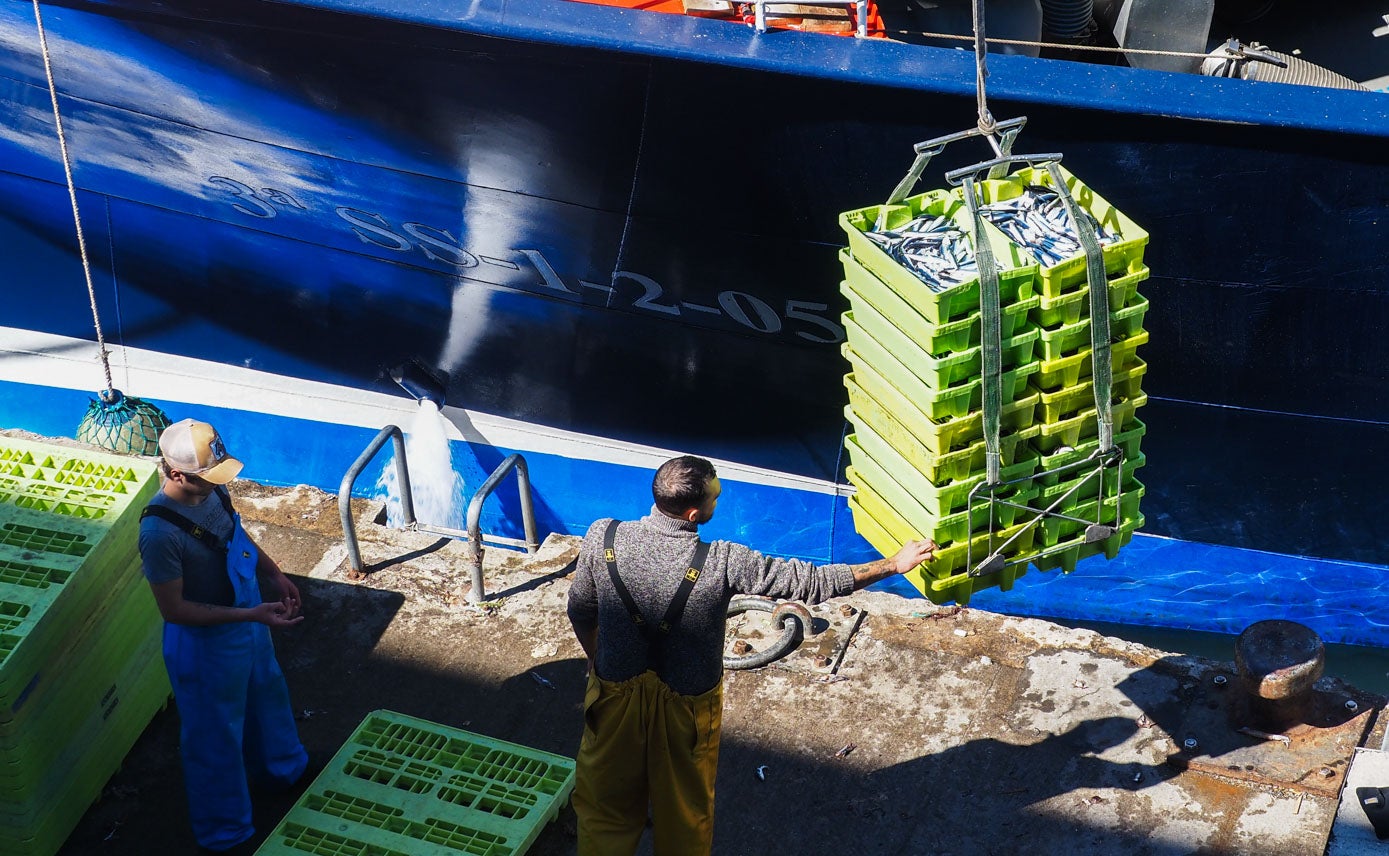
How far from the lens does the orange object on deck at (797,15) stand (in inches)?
206

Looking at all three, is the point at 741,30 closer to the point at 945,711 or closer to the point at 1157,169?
the point at 1157,169

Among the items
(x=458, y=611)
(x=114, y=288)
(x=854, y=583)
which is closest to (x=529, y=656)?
(x=458, y=611)

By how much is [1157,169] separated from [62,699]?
3.98 meters

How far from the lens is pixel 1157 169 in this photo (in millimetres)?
5020

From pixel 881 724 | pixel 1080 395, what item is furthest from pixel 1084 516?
pixel 881 724

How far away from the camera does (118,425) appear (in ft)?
18.9

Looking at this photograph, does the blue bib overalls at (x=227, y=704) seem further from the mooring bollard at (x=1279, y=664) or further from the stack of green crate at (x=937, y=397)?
the mooring bollard at (x=1279, y=664)

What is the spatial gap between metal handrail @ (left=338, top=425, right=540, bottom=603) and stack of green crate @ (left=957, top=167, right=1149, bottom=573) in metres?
2.12

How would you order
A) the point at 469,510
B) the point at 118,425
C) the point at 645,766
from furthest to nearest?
1. the point at 118,425
2. the point at 469,510
3. the point at 645,766

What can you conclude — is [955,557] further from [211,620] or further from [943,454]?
[211,620]

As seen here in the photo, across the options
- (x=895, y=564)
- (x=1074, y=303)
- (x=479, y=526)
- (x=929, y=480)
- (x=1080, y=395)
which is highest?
(x=1074, y=303)

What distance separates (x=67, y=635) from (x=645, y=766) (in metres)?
1.84

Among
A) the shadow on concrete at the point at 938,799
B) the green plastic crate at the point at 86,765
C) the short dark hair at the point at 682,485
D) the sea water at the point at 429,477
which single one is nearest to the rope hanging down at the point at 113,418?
the sea water at the point at 429,477

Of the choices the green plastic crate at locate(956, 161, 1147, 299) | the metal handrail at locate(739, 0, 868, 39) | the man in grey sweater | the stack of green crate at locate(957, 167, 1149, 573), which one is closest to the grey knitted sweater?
the man in grey sweater
